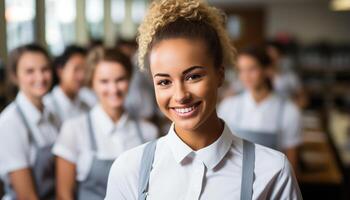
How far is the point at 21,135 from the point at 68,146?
248mm

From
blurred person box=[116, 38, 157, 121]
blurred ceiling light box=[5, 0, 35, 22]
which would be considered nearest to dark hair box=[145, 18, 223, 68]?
blurred ceiling light box=[5, 0, 35, 22]

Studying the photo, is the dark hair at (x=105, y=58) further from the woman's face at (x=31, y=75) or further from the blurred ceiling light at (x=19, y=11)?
the blurred ceiling light at (x=19, y=11)

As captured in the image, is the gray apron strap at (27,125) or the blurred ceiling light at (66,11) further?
the blurred ceiling light at (66,11)

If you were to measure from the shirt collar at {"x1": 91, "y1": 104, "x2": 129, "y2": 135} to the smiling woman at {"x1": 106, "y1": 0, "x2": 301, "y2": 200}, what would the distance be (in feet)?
2.71

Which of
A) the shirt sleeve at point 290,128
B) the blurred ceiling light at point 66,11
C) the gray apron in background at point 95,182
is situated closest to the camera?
the gray apron in background at point 95,182

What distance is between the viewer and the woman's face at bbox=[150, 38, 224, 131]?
3.53 ft

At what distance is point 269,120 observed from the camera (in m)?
2.79

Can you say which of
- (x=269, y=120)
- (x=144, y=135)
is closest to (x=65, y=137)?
(x=144, y=135)

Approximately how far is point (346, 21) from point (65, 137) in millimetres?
8544

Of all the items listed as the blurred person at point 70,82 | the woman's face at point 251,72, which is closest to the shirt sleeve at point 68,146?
the blurred person at point 70,82

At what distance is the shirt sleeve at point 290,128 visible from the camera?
2.72 m

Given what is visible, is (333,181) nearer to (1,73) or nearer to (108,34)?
(1,73)

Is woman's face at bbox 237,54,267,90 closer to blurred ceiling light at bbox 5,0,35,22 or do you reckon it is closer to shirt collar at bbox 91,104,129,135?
shirt collar at bbox 91,104,129,135

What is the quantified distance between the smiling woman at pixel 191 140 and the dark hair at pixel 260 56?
5.42 feet
